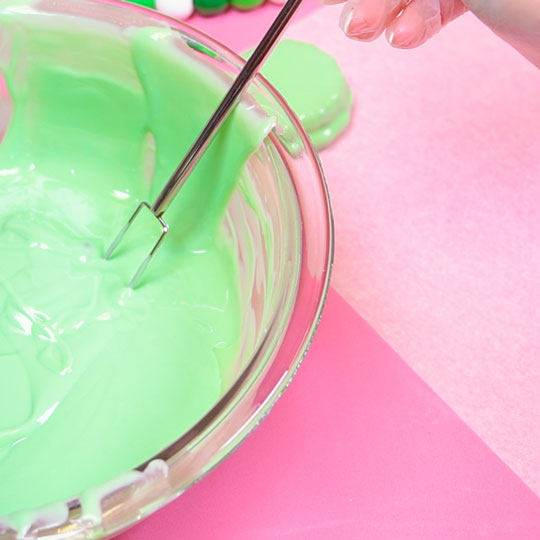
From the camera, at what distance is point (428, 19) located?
661 mm

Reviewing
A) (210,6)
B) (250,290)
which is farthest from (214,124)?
(210,6)

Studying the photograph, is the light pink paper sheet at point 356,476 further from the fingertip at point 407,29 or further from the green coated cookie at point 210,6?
the green coated cookie at point 210,6

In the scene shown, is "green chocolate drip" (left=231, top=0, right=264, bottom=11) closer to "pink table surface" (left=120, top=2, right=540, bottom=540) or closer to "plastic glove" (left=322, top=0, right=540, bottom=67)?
"pink table surface" (left=120, top=2, right=540, bottom=540)

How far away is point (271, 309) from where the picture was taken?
0.56m

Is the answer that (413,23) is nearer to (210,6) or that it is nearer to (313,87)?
(313,87)

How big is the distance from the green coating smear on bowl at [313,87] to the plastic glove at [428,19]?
0.20 m

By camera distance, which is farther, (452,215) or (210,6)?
(210,6)

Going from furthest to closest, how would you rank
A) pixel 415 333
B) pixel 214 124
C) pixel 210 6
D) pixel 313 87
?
pixel 210 6 → pixel 313 87 → pixel 415 333 → pixel 214 124

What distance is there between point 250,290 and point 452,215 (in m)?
0.31

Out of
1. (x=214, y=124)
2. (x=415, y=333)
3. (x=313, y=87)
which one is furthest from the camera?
(x=313, y=87)

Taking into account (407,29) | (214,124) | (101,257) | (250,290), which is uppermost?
(407,29)

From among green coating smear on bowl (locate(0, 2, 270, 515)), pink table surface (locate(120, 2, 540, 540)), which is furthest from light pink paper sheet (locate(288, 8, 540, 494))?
green coating smear on bowl (locate(0, 2, 270, 515))

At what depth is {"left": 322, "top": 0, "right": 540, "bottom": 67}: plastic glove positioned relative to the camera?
533 mm

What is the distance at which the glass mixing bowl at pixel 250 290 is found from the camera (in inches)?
17.5
